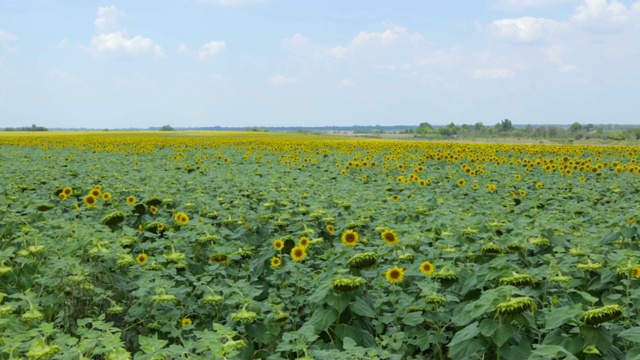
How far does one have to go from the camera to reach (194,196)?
284 inches

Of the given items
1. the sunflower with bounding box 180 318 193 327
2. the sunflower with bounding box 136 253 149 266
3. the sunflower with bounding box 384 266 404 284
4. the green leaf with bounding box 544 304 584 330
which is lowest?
the sunflower with bounding box 180 318 193 327

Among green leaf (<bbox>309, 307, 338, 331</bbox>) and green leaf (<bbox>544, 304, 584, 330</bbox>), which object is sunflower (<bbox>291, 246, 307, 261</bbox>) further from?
green leaf (<bbox>544, 304, 584, 330</bbox>)

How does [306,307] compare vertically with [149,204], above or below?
below

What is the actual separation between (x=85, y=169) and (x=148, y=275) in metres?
8.21

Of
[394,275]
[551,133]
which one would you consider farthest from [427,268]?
[551,133]

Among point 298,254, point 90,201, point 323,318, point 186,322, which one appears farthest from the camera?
point 90,201

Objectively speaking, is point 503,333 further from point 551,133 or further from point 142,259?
point 551,133

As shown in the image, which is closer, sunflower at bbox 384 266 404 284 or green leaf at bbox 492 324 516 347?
green leaf at bbox 492 324 516 347

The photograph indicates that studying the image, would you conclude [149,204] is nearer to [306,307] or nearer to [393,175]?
[306,307]

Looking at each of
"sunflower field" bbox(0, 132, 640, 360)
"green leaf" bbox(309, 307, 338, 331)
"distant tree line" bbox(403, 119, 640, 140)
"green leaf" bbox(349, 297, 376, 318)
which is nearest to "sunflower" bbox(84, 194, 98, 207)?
"sunflower field" bbox(0, 132, 640, 360)

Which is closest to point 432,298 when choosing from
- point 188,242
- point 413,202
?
point 188,242

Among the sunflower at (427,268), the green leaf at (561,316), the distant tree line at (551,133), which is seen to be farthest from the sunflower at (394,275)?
the distant tree line at (551,133)

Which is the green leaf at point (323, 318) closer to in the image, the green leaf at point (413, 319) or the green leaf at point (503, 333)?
the green leaf at point (413, 319)

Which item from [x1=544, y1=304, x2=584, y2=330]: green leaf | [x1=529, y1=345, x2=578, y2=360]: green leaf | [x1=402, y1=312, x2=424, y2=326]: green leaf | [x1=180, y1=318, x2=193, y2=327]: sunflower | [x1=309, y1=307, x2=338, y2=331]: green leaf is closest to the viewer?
[x1=529, y1=345, x2=578, y2=360]: green leaf
